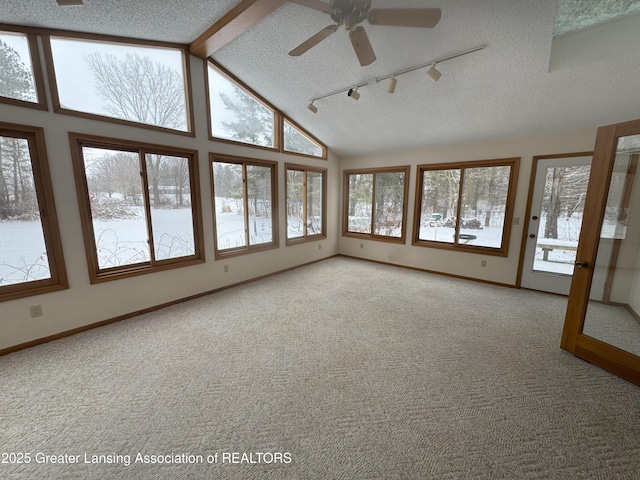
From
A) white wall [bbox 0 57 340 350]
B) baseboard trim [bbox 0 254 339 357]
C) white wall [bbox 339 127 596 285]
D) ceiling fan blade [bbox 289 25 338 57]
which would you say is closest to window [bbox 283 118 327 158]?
white wall [bbox 0 57 340 350]

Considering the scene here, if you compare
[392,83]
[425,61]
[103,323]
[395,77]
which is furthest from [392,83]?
[103,323]

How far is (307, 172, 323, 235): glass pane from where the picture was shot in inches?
205

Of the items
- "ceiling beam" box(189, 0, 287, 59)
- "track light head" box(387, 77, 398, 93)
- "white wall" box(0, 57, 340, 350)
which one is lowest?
"white wall" box(0, 57, 340, 350)

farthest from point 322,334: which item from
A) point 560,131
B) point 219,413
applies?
point 560,131

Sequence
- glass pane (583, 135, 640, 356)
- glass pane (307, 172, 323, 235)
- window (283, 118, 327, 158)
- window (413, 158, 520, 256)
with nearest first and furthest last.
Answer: glass pane (583, 135, 640, 356)
window (413, 158, 520, 256)
window (283, 118, 327, 158)
glass pane (307, 172, 323, 235)

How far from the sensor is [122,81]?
108 inches

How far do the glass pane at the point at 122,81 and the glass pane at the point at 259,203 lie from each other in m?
1.21

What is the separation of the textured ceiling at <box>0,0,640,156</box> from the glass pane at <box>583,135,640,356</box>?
3.56 feet

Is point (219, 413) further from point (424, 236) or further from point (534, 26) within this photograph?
point (424, 236)

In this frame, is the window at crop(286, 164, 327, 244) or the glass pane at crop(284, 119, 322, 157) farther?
the window at crop(286, 164, 327, 244)

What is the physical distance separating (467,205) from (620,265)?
216cm

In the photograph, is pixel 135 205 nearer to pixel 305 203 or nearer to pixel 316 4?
pixel 316 4

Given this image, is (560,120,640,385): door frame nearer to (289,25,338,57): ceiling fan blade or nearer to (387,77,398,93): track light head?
(387,77,398,93): track light head

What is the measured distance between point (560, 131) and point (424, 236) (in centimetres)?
237
